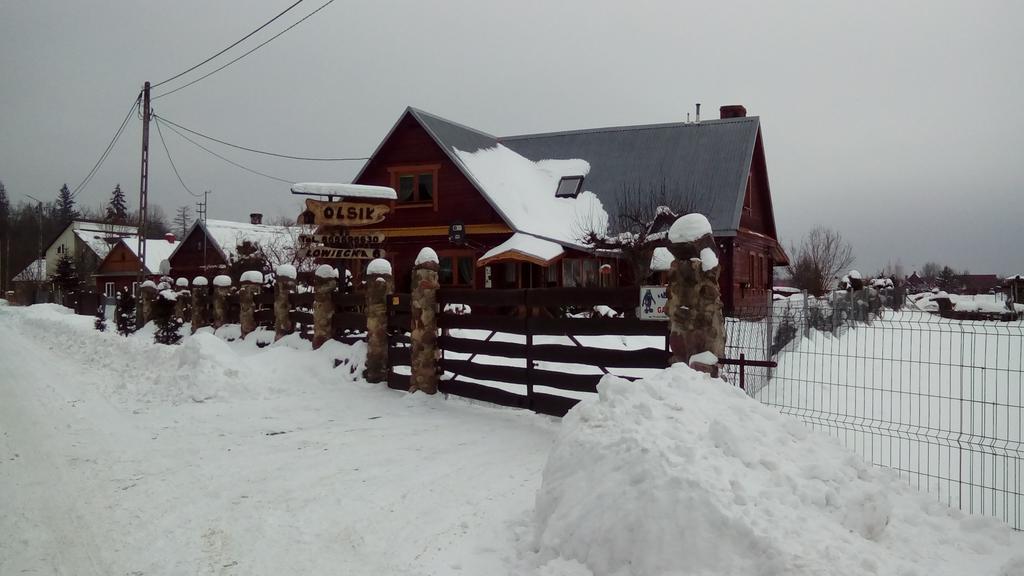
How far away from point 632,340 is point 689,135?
13455 mm

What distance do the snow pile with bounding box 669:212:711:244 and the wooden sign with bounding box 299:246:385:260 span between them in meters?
8.95

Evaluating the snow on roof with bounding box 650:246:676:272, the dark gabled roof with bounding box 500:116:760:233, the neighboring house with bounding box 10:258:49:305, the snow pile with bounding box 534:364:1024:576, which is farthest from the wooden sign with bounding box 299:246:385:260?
the neighboring house with bounding box 10:258:49:305

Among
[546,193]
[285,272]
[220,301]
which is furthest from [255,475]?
[546,193]

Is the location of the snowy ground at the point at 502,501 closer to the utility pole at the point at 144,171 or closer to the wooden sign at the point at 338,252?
the wooden sign at the point at 338,252

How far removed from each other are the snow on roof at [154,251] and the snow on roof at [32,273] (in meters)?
12.7

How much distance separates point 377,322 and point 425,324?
1492mm

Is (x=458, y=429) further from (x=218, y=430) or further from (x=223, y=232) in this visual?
(x=223, y=232)

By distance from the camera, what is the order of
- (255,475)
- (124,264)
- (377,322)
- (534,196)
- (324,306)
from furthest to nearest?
(124,264) → (534,196) → (324,306) → (377,322) → (255,475)

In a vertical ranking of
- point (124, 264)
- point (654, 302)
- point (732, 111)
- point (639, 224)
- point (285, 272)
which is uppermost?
point (732, 111)

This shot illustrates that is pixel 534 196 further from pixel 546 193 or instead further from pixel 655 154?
pixel 655 154

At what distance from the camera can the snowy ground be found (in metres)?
3.80

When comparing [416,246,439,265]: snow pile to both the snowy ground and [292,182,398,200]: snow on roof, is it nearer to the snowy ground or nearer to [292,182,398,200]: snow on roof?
the snowy ground

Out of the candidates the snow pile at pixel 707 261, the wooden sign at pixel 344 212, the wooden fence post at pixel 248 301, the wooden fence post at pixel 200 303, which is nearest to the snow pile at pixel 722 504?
the snow pile at pixel 707 261

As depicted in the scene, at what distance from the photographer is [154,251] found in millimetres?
51812
